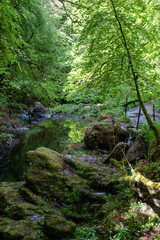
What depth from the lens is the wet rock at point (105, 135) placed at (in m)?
8.47

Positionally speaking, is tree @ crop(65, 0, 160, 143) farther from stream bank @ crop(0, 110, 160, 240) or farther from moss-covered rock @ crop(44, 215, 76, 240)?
moss-covered rock @ crop(44, 215, 76, 240)

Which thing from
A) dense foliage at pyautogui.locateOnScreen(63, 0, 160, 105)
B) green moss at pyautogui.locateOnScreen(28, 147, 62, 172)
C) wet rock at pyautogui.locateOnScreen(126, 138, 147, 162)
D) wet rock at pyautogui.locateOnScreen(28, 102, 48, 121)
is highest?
dense foliage at pyautogui.locateOnScreen(63, 0, 160, 105)

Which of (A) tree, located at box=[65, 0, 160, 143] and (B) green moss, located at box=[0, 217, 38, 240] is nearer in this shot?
(B) green moss, located at box=[0, 217, 38, 240]

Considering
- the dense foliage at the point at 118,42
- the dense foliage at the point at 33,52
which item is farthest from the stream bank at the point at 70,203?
the dense foliage at the point at 33,52

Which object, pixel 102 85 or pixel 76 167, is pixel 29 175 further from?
pixel 102 85

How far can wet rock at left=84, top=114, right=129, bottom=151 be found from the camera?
27.8 ft

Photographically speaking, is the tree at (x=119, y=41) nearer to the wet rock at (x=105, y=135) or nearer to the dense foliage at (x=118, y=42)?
the dense foliage at (x=118, y=42)

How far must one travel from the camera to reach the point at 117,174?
5863mm

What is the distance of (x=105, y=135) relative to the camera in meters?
8.73

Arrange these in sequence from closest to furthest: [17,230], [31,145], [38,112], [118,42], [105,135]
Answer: [17,230]
[118,42]
[105,135]
[31,145]
[38,112]

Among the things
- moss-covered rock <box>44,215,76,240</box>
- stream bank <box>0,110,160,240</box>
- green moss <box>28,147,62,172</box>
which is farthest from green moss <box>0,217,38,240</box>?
A: green moss <box>28,147,62,172</box>

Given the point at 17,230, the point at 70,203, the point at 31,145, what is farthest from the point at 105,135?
the point at 17,230

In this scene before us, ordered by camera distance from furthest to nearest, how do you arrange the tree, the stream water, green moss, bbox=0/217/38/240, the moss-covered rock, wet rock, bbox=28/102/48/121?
wet rock, bbox=28/102/48/121
the stream water
the tree
the moss-covered rock
green moss, bbox=0/217/38/240

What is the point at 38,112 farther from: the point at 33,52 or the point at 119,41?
the point at 119,41
